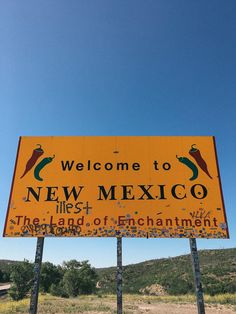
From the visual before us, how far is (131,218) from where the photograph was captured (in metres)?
8.35

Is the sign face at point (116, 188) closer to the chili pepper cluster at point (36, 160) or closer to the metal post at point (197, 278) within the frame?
the chili pepper cluster at point (36, 160)

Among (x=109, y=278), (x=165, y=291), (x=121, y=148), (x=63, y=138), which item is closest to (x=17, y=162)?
(x=63, y=138)

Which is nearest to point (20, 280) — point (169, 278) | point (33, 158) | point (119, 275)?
point (169, 278)

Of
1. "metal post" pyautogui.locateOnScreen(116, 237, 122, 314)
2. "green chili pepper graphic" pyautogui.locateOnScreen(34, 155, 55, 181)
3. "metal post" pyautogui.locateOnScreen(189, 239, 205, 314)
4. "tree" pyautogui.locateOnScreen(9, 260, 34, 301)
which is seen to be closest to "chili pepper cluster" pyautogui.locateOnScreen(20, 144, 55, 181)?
"green chili pepper graphic" pyautogui.locateOnScreen(34, 155, 55, 181)

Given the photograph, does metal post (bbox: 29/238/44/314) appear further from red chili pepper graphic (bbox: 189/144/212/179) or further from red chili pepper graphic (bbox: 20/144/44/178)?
red chili pepper graphic (bbox: 189/144/212/179)

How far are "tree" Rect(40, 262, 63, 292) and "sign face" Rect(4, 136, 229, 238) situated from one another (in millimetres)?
38052

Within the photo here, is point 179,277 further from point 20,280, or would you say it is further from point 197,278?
point 197,278

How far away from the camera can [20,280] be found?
105 feet

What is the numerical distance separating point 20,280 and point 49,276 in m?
11.5

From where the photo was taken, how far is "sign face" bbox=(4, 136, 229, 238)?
8266 mm

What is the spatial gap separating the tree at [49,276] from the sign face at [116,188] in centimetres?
3805

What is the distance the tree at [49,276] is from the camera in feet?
135

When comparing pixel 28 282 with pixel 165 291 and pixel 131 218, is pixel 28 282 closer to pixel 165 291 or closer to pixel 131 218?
pixel 165 291

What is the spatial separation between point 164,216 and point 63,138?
4.58m
